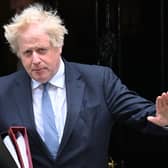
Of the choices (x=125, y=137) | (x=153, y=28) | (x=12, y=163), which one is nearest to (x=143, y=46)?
(x=153, y=28)

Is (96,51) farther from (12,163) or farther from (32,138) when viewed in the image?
(12,163)

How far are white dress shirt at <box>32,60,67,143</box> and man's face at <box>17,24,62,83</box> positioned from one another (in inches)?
1.8

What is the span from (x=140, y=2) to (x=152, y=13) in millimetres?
131

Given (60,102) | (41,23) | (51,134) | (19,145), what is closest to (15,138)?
(19,145)

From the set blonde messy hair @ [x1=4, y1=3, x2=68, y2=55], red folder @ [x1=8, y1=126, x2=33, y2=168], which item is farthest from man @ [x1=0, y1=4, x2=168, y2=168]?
red folder @ [x1=8, y1=126, x2=33, y2=168]

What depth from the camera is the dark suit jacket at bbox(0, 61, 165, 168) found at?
10.5ft

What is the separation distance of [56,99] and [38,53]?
25 centimetres

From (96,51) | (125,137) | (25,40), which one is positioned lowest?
(125,137)

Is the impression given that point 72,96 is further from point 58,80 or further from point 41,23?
point 41,23

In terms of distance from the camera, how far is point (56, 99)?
Result: 3291 mm

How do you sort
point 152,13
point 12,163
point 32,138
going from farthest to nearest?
point 152,13, point 32,138, point 12,163

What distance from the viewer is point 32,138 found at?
3.18 meters

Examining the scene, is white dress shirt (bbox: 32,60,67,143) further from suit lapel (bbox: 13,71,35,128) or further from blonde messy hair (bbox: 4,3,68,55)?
blonde messy hair (bbox: 4,3,68,55)

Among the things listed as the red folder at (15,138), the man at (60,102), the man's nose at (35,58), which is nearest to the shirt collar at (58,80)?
the man at (60,102)
